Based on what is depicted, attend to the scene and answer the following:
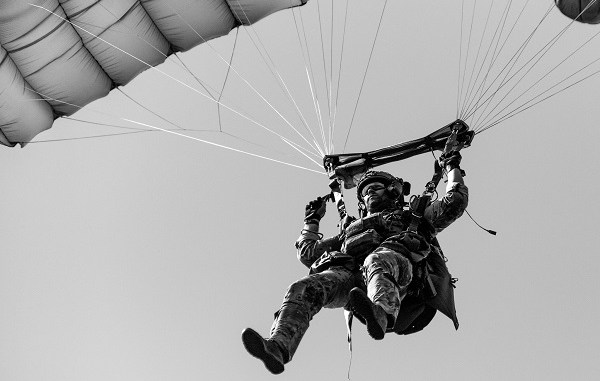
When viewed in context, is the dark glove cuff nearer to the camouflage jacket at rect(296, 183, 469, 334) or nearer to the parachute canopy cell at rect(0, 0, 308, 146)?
the camouflage jacket at rect(296, 183, 469, 334)

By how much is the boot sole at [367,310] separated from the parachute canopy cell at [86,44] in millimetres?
4698

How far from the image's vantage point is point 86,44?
11914 millimetres

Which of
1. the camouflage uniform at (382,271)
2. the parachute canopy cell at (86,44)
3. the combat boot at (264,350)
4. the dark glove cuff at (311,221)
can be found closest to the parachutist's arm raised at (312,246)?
the camouflage uniform at (382,271)

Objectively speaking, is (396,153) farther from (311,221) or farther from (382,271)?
(382,271)

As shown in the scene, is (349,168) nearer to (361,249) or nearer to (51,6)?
(361,249)

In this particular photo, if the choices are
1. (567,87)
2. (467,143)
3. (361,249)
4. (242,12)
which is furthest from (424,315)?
(242,12)

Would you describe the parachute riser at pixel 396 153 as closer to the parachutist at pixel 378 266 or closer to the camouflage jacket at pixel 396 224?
the parachutist at pixel 378 266

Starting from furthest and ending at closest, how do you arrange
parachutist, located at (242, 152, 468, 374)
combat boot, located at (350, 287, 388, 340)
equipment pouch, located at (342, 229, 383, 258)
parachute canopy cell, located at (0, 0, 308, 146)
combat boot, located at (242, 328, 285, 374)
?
parachute canopy cell, located at (0, 0, 308, 146), equipment pouch, located at (342, 229, 383, 258), parachutist, located at (242, 152, 468, 374), combat boot, located at (350, 287, 388, 340), combat boot, located at (242, 328, 285, 374)

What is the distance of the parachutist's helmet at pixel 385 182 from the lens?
33.1ft

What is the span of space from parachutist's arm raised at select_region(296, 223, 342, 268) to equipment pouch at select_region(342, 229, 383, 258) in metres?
0.28

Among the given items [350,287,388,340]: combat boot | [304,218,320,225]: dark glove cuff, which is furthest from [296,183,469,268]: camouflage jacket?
[350,287,388,340]: combat boot

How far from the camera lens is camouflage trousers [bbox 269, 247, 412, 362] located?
27.9ft

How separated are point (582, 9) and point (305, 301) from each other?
4.19 meters

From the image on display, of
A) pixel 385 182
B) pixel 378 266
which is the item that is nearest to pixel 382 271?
pixel 378 266
